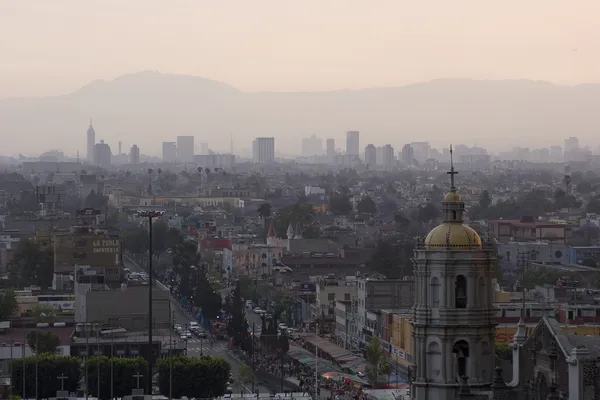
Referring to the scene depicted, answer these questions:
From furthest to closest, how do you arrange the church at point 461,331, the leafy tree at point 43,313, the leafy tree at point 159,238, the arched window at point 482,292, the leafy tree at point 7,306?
the leafy tree at point 159,238
the leafy tree at point 7,306
the leafy tree at point 43,313
the arched window at point 482,292
the church at point 461,331

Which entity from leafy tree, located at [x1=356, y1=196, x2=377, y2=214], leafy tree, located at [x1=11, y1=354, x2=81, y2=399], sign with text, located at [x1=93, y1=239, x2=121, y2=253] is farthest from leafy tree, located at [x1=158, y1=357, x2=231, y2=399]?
leafy tree, located at [x1=356, y1=196, x2=377, y2=214]

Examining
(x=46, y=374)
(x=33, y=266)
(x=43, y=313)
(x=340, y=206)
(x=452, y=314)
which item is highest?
(x=452, y=314)

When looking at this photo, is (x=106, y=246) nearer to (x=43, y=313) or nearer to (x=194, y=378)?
(x=43, y=313)

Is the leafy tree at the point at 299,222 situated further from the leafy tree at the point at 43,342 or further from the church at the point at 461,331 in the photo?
the church at the point at 461,331

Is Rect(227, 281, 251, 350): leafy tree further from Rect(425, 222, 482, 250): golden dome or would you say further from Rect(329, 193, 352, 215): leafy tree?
Rect(329, 193, 352, 215): leafy tree

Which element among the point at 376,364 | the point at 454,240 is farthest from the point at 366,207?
the point at 454,240

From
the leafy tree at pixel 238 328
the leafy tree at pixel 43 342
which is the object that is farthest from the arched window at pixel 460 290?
the leafy tree at pixel 238 328

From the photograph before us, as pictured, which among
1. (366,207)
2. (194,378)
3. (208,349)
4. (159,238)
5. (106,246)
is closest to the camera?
(194,378)
